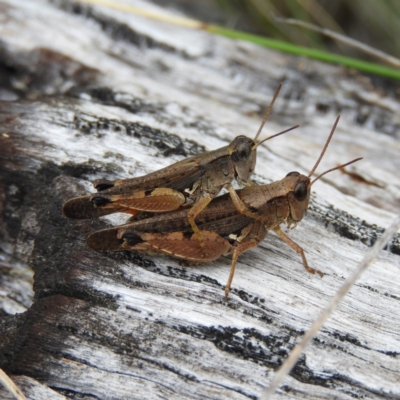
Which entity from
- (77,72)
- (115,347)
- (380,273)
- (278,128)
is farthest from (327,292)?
(77,72)

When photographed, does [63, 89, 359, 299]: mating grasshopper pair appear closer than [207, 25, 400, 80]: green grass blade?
Yes

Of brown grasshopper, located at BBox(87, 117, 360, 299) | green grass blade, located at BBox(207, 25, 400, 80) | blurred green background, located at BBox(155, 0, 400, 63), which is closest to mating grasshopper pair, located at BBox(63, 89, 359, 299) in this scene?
brown grasshopper, located at BBox(87, 117, 360, 299)

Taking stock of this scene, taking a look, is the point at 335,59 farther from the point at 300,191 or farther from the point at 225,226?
the point at 225,226

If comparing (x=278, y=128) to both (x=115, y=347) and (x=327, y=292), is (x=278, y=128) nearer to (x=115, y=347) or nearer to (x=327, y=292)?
(x=327, y=292)

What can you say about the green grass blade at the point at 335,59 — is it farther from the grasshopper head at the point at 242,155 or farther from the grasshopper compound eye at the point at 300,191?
the grasshopper compound eye at the point at 300,191

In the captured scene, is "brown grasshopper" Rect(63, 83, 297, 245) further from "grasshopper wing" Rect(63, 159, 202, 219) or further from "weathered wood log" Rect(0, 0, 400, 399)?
"weathered wood log" Rect(0, 0, 400, 399)

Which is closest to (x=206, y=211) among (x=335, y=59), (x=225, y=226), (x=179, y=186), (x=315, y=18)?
(x=225, y=226)
